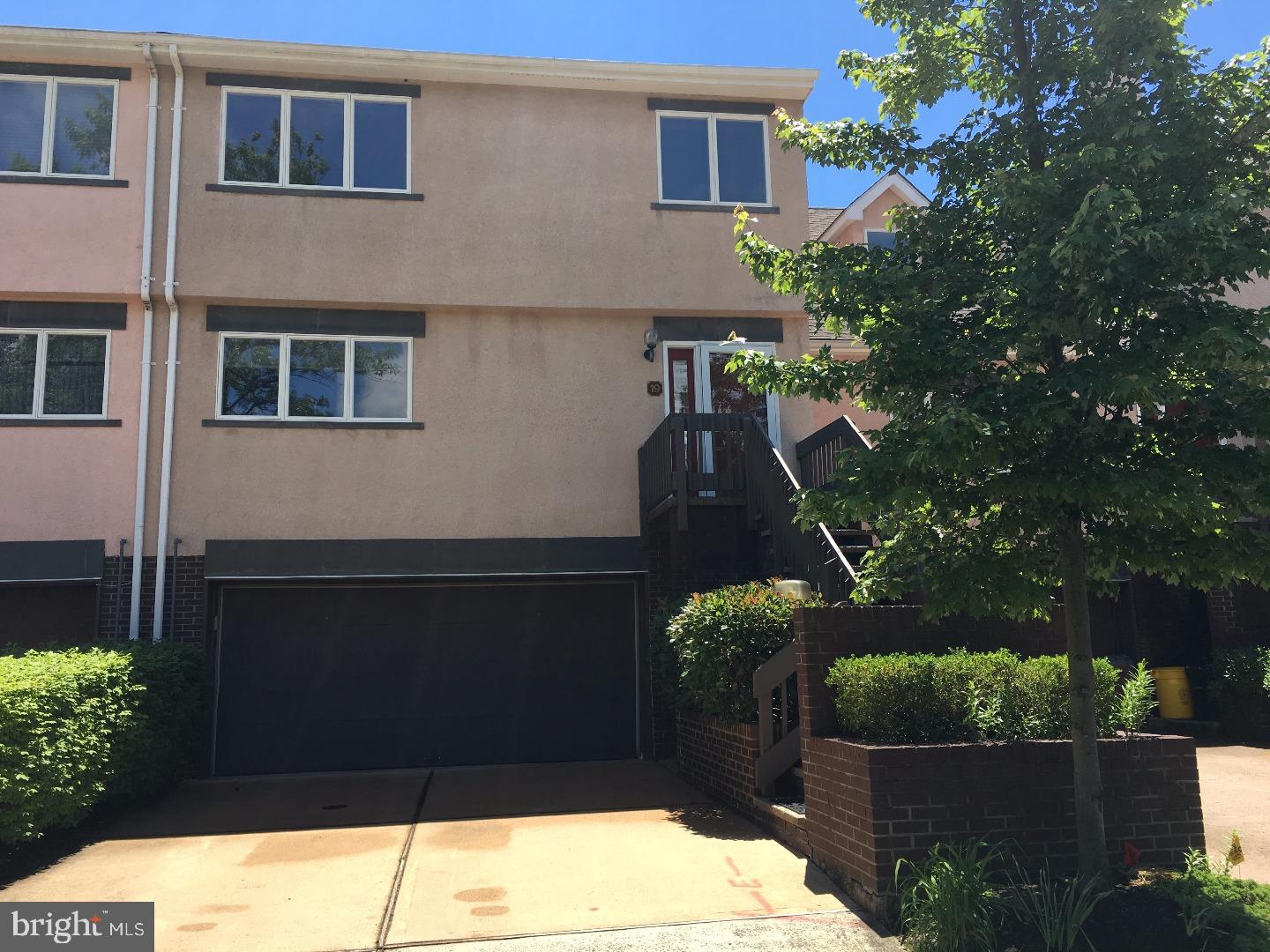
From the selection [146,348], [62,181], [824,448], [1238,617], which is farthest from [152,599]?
[1238,617]

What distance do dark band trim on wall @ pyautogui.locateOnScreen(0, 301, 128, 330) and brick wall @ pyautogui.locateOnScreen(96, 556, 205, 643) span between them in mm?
2735

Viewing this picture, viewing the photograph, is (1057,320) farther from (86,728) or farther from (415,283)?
(415,283)

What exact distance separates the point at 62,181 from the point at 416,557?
19.7 feet

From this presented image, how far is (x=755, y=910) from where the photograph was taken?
20.1 ft

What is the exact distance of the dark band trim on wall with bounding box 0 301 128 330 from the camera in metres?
11.6

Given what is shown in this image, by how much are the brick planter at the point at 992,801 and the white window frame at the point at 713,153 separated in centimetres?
828

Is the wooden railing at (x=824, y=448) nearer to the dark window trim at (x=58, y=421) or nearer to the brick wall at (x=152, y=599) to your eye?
the brick wall at (x=152, y=599)

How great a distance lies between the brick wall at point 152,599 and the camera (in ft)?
37.0

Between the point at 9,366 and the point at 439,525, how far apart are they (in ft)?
17.1

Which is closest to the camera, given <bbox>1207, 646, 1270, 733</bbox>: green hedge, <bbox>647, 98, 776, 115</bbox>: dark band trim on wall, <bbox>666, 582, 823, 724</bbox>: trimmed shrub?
<bbox>666, 582, 823, 724</bbox>: trimmed shrub

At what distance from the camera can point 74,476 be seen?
11461mm

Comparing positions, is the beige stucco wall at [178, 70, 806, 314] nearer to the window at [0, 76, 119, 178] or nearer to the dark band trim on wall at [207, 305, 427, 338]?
the dark band trim on wall at [207, 305, 427, 338]

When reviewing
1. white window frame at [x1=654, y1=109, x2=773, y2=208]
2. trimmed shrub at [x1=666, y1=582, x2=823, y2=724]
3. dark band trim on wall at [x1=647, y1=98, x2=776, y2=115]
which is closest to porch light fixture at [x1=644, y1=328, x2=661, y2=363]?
white window frame at [x1=654, y1=109, x2=773, y2=208]

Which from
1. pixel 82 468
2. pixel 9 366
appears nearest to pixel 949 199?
pixel 82 468
